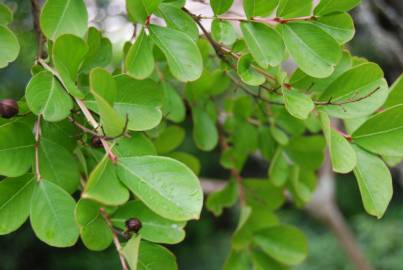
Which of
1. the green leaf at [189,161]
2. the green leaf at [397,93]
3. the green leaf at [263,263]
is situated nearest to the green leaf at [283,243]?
the green leaf at [263,263]

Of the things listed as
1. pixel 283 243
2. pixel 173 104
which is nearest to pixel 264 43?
pixel 173 104

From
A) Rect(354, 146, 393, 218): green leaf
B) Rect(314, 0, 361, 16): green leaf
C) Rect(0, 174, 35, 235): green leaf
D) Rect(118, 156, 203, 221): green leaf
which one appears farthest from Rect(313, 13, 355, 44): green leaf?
Rect(0, 174, 35, 235): green leaf

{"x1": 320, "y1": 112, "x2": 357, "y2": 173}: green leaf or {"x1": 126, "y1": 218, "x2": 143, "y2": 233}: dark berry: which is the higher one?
{"x1": 320, "y1": 112, "x2": 357, "y2": 173}: green leaf

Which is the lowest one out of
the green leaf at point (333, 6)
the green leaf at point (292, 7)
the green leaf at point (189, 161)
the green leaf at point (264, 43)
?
the green leaf at point (189, 161)

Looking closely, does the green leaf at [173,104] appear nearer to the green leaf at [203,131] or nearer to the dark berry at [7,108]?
the green leaf at [203,131]

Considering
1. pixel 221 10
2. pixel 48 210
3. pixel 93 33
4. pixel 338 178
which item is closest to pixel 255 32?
pixel 221 10

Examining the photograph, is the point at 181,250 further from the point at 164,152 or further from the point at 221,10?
the point at 221,10

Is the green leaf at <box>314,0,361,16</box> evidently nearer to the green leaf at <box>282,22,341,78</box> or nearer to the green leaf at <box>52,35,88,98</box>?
the green leaf at <box>282,22,341,78</box>
